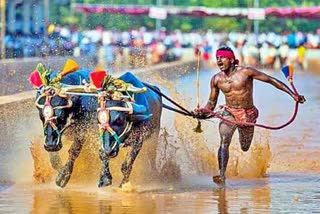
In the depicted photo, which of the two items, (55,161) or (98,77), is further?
(55,161)

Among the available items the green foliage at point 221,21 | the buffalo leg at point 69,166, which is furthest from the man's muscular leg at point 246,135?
the green foliage at point 221,21

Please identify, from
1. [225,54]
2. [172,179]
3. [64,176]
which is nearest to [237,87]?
[225,54]

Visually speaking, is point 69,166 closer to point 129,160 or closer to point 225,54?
point 129,160

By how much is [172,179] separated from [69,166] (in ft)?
4.30

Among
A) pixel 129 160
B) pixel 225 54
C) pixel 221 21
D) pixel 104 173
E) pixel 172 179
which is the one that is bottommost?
pixel 172 179

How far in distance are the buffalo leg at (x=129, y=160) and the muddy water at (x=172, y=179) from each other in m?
0.14

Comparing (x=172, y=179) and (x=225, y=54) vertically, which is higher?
(x=225, y=54)

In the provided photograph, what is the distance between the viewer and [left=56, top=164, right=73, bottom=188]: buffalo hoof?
1269 cm

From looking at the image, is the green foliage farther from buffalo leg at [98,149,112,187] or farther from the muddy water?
buffalo leg at [98,149,112,187]

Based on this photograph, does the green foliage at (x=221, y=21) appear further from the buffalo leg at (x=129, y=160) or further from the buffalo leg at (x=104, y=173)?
the buffalo leg at (x=104, y=173)

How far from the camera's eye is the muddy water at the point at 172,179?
453 inches

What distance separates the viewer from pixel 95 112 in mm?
12625

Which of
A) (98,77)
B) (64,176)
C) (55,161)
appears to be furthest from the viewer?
(55,161)

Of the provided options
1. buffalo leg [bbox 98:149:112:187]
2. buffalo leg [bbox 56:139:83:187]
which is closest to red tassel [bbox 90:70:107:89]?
buffalo leg [bbox 98:149:112:187]
